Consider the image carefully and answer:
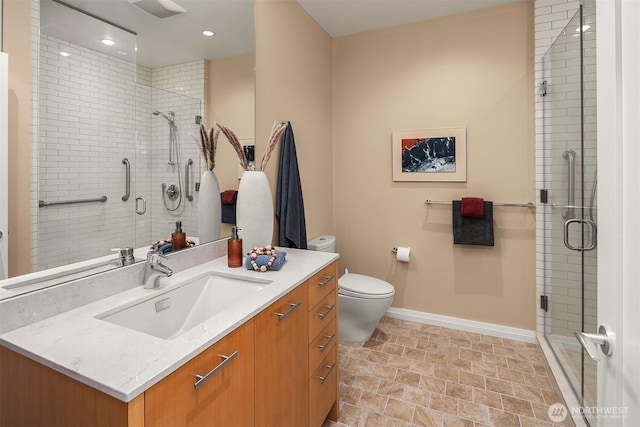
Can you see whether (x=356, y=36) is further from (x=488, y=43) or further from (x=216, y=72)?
(x=216, y=72)

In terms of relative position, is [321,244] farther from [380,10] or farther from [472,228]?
[380,10]

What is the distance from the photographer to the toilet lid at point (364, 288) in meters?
2.46

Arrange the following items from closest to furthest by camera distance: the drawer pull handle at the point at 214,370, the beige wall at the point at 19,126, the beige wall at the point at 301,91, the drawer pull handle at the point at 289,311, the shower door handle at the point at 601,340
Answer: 1. the shower door handle at the point at 601,340
2. the drawer pull handle at the point at 214,370
3. the beige wall at the point at 19,126
4. the drawer pull handle at the point at 289,311
5. the beige wall at the point at 301,91

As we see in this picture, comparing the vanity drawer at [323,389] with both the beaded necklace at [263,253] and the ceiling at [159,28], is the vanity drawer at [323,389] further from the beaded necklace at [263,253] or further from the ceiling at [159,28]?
the ceiling at [159,28]

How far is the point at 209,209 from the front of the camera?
182 cm

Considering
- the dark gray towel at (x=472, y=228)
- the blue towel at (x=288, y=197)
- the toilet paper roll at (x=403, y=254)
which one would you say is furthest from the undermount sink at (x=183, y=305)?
the dark gray towel at (x=472, y=228)

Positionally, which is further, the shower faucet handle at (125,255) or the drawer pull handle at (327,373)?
the drawer pull handle at (327,373)

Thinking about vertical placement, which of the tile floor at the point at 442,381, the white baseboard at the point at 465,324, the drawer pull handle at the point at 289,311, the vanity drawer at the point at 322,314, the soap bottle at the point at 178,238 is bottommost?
the tile floor at the point at 442,381

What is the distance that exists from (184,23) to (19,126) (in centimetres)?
94

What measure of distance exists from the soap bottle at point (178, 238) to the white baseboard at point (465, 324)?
2.16 meters

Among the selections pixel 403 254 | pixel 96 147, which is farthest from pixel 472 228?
pixel 96 147

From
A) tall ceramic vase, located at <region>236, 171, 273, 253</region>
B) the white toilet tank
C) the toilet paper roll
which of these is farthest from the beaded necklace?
the toilet paper roll

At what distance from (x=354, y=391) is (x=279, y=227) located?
1.18 metres

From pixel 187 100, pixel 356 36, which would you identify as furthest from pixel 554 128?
pixel 187 100
